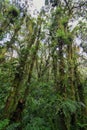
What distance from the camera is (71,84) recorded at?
827cm

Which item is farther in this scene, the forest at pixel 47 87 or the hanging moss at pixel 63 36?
the hanging moss at pixel 63 36

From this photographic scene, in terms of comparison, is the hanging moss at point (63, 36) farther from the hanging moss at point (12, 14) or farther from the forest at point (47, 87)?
the hanging moss at point (12, 14)

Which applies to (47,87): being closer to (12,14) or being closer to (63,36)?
(63,36)

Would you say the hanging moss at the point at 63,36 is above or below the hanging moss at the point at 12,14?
below

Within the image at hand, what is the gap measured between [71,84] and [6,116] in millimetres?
2894

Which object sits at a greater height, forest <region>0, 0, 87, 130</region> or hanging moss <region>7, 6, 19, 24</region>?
hanging moss <region>7, 6, 19, 24</region>

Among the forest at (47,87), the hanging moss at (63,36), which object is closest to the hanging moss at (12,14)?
the forest at (47,87)

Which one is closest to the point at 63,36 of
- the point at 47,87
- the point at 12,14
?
the point at 47,87

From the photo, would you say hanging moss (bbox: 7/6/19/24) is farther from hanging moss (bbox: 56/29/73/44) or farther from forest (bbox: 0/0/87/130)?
hanging moss (bbox: 56/29/73/44)

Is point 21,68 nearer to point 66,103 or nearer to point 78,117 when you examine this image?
point 66,103

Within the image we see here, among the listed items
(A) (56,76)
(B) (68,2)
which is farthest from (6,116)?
(B) (68,2)

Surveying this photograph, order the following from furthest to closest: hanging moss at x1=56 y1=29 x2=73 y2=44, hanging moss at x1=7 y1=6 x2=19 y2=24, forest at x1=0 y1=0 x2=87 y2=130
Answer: hanging moss at x1=7 y1=6 x2=19 y2=24 < hanging moss at x1=56 y1=29 x2=73 y2=44 < forest at x1=0 y1=0 x2=87 y2=130

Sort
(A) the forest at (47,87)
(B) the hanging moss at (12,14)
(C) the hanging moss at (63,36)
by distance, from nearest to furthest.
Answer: (A) the forest at (47,87) → (C) the hanging moss at (63,36) → (B) the hanging moss at (12,14)

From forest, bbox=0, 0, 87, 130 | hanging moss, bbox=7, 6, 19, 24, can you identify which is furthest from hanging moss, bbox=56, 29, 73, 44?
hanging moss, bbox=7, 6, 19, 24
